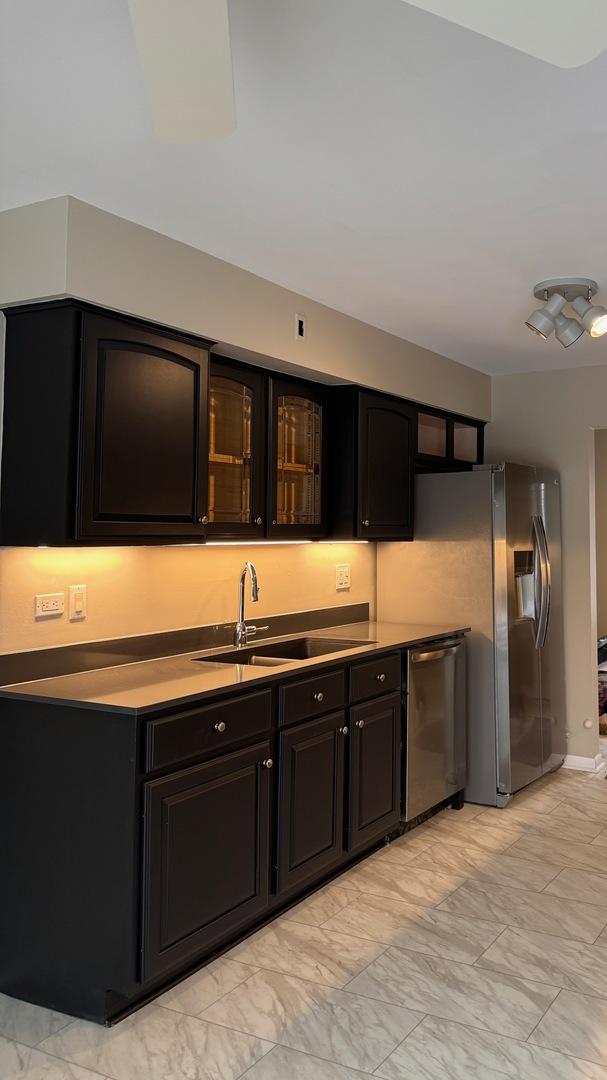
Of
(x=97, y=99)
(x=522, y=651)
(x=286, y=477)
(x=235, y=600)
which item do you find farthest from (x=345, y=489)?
(x=97, y=99)

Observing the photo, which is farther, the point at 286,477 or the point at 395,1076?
the point at 286,477

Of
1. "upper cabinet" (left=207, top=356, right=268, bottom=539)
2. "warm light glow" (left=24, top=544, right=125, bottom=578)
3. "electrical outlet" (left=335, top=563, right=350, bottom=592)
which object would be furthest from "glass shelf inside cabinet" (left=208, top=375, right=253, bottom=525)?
"electrical outlet" (left=335, top=563, right=350, bottom=592)

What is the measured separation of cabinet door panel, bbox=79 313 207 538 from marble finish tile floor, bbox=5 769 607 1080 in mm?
1428

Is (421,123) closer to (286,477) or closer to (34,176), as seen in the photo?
(34,176)

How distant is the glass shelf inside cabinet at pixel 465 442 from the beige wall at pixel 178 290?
97cm

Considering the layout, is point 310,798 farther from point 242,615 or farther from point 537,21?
point 537,21

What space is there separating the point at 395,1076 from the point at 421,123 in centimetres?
243

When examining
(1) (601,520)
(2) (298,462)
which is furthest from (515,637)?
(1) (601,520)

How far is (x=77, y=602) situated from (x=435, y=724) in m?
1.94

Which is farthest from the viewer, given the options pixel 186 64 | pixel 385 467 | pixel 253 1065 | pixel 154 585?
pixel 385 467

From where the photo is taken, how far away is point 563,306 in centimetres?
365

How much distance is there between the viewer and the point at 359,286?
3.57 meters

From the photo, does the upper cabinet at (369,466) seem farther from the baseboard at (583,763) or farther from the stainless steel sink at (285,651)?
the baseboard at (583,763)

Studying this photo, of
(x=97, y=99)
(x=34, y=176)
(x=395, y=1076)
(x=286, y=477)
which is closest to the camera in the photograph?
(x=97, y=99)
